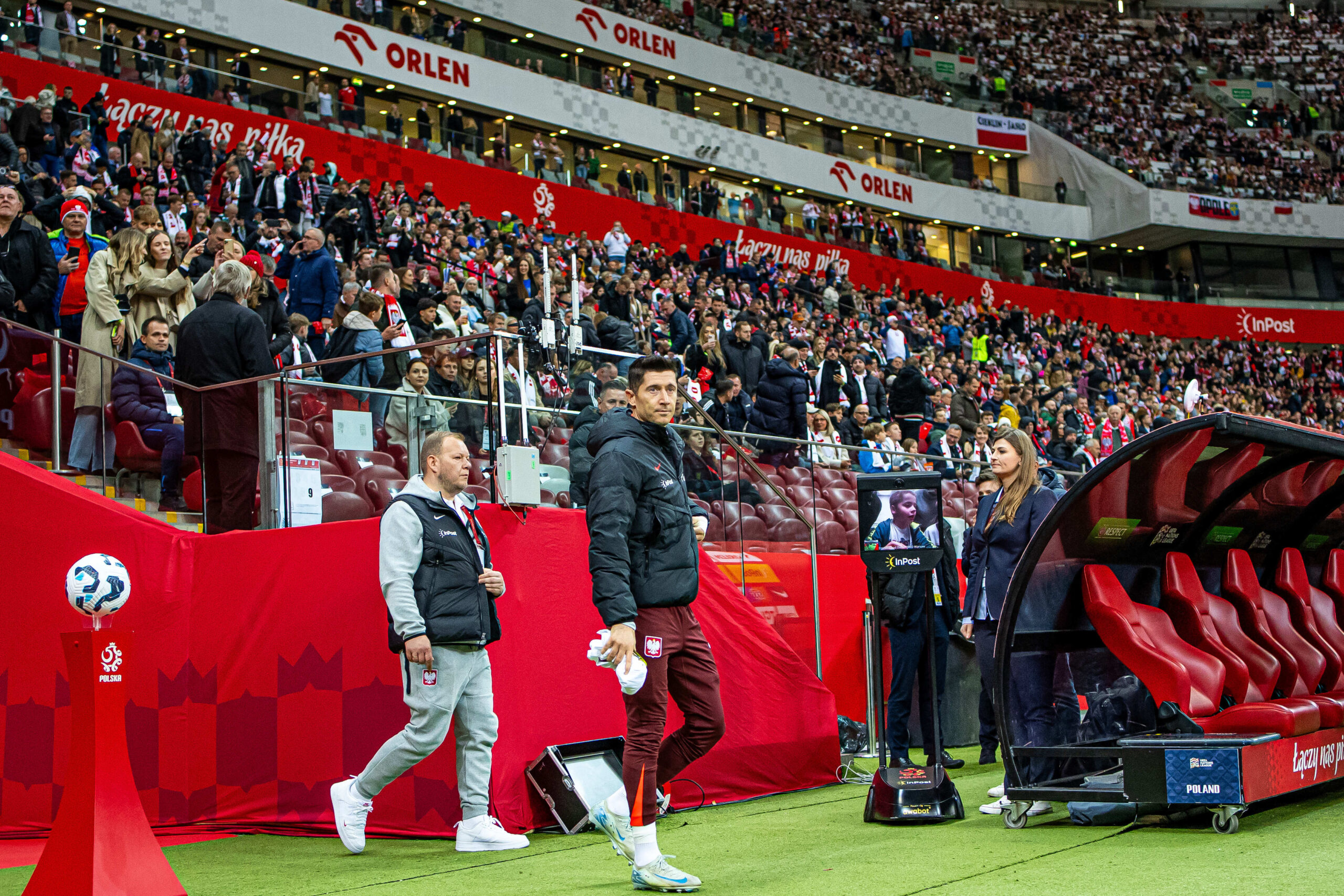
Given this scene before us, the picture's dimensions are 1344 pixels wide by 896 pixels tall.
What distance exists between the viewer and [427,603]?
5.91 metres

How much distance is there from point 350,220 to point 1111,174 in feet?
101

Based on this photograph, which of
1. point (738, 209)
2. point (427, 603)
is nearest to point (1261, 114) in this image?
point (738, 209)

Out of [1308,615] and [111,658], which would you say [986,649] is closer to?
[1308,615]

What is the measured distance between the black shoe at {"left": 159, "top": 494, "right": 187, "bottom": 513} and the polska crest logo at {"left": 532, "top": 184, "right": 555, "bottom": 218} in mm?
19632

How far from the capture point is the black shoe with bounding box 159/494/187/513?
24.1 feet

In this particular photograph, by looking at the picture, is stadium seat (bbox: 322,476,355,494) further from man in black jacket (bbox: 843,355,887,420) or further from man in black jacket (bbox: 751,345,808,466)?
man in black jacket (bbox: 843,355,887,420)

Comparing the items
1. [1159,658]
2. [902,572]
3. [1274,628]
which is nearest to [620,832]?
[902,572]

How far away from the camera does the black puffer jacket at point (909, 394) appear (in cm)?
1602

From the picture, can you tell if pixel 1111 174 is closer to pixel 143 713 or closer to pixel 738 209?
pixel 738 209

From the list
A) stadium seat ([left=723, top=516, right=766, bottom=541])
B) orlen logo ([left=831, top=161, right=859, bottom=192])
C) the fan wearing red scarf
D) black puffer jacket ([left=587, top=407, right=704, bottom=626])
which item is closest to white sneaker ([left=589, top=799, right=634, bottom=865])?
black puffer jacket ([left=587, top=407, right=704, bottom=626])

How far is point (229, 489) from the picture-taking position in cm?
730

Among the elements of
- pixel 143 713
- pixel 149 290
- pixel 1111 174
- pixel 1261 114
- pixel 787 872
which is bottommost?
pixel 787 872

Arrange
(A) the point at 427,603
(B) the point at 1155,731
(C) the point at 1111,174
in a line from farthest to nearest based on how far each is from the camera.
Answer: (C) the point at 1111,174
(B) the point at 1155,731
(A) the point at 427,603

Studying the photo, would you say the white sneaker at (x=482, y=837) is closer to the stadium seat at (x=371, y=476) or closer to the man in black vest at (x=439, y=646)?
the man in black vest at (x=439, y=646)
